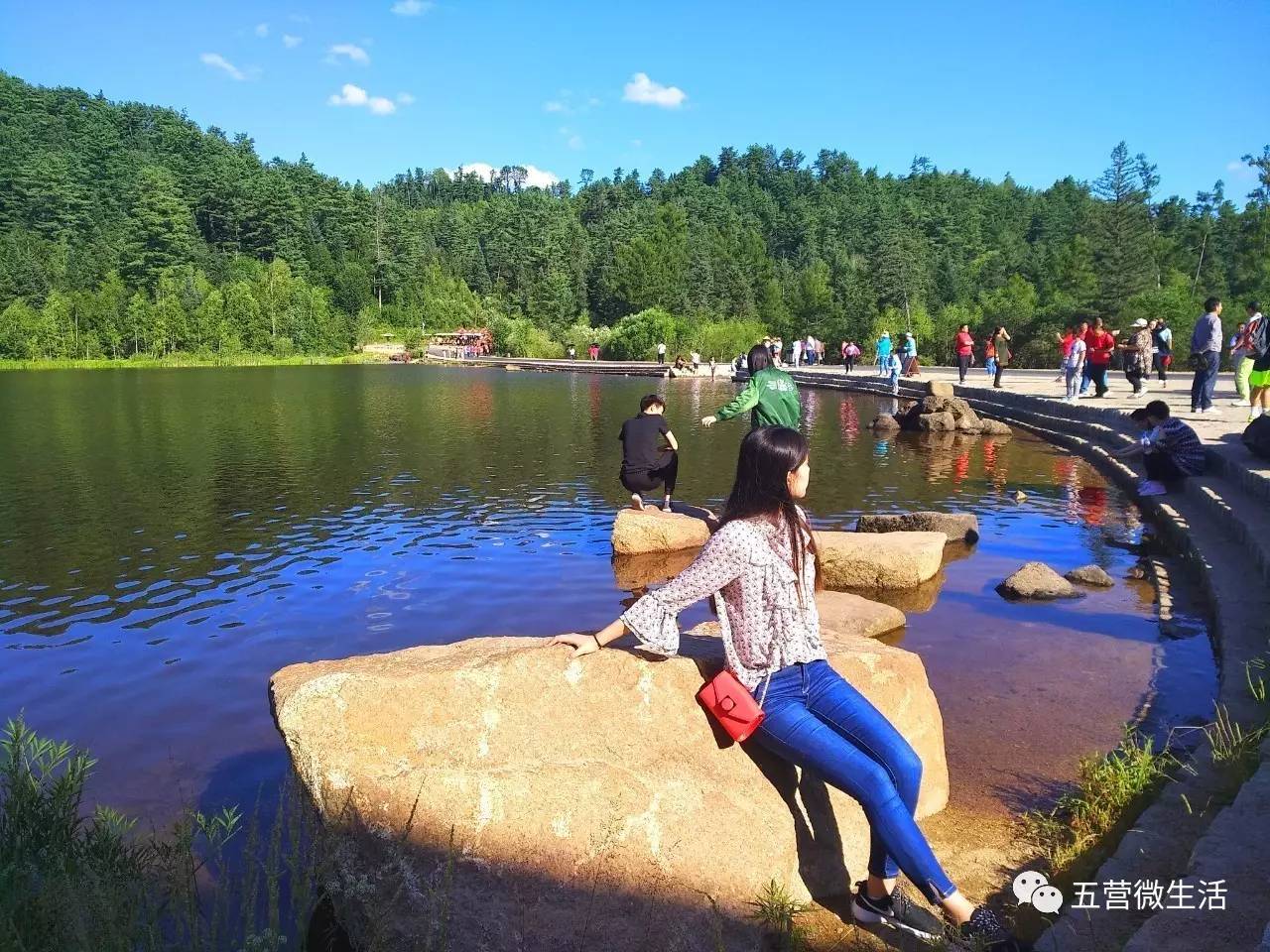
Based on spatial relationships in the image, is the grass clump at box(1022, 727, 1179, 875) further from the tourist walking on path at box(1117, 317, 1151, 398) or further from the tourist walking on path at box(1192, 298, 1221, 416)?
the tourist walking on path at box(1117, 317, 1151, 398)

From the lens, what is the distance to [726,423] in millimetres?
26938

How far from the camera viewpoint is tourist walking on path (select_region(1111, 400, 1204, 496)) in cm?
1236

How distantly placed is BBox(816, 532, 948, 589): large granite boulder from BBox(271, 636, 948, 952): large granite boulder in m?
5.59

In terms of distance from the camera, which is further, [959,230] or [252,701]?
[959,230]

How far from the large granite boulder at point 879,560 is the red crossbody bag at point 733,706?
5678 millimetres

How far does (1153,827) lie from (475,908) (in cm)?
298

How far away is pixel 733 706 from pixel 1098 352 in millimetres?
22590

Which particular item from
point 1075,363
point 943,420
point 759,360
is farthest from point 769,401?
point 1075,363

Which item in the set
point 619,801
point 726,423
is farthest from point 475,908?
point 726,423

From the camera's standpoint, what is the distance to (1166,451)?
41.0ft

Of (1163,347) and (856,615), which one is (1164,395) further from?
(856,615)

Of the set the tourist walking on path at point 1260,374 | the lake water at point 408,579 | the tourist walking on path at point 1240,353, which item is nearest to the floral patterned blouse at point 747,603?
the lake water at point 408,579

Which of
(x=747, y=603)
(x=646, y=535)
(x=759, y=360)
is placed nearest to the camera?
(x=747, y=603)

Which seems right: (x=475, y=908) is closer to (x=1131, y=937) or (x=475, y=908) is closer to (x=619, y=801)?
(x=619, y=801)
